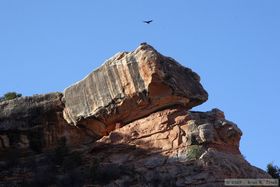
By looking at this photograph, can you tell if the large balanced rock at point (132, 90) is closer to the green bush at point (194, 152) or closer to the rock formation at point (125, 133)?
the rock formation at point (125, 133)

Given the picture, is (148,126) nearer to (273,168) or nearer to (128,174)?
(128,174)

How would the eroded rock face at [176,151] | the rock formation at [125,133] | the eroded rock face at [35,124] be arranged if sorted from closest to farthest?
the eroded rock face at [176,151]
the rock formation at [125,133]
the eroded rock face at [35,124]

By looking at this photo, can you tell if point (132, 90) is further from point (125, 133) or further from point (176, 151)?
point (176, 151)

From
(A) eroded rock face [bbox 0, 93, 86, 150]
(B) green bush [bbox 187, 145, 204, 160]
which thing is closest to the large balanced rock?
(A) eroded rock face [bbox 0, 93, 86, 150]

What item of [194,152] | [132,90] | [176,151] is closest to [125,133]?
[132,90]

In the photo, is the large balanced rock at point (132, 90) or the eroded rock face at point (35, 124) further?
the eroded rock face at point (35, 124)

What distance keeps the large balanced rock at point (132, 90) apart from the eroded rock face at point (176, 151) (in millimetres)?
586

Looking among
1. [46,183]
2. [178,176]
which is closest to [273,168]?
[178,176]

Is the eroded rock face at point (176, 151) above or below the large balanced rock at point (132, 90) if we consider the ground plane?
below

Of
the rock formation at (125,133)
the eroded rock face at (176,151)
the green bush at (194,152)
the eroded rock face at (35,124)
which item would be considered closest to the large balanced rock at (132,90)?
the rock formation at (125,133)

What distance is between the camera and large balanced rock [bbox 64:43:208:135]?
32562mm

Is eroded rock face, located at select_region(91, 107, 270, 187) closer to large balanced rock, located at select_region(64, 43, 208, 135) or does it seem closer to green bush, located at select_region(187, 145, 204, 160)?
green bush, located at select_region(187, 145, 204, 160)

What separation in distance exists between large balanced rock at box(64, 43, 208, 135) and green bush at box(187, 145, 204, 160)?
2532 mm

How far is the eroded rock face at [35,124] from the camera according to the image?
118 ft
